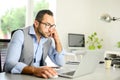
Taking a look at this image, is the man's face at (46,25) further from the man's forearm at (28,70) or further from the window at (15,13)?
the window at (15,13)

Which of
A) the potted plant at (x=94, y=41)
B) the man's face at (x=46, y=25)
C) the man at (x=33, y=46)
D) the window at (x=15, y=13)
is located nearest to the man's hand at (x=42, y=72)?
the man at (x=33, y=46)

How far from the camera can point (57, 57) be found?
2051 millimetres

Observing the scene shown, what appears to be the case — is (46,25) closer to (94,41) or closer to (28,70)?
(28,70)

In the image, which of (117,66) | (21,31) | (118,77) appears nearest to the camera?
(118,77)

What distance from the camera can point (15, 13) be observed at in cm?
456

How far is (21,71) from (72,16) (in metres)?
3.35

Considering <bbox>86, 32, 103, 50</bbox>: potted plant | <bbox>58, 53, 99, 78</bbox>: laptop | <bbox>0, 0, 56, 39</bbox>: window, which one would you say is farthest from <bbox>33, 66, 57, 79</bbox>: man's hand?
<bbox>86, 32, 103, 50</bbox>: potted plant

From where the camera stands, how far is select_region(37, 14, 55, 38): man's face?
5.65ft

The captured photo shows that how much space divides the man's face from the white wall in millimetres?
2797

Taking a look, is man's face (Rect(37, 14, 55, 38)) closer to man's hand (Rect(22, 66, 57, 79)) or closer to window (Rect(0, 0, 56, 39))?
man's hand (Rect(22, 66, 57, 79))

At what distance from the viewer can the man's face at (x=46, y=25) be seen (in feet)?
5.65

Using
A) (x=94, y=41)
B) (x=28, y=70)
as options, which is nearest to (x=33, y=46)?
(x=28, y=70)

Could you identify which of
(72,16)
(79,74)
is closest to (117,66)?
(79,74)

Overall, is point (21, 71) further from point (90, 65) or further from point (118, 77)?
point (118, 77)
